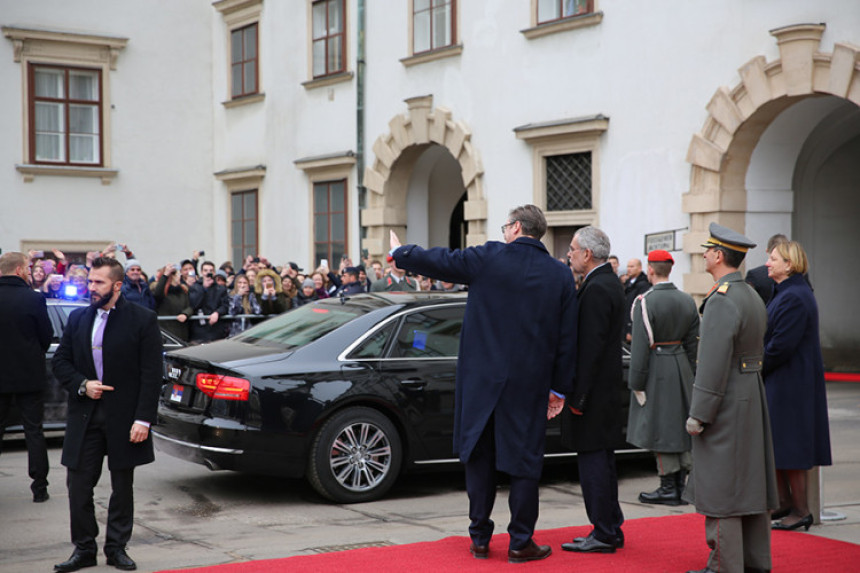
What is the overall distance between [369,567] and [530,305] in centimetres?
174

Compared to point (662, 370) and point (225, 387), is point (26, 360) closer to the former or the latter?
point (225, 387)

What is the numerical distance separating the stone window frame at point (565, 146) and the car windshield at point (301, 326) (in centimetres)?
869

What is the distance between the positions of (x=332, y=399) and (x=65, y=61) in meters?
18.6

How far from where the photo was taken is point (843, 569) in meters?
6.44

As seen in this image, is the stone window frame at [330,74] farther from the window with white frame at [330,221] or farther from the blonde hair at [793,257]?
the blonde hair at [793,257]

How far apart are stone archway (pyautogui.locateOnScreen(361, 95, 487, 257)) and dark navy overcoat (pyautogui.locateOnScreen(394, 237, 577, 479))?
12620 millimetres

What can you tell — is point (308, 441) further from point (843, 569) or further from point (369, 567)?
point (843, 569)

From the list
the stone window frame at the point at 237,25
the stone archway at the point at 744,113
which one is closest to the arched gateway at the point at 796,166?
the stone archway at the point at 744,113

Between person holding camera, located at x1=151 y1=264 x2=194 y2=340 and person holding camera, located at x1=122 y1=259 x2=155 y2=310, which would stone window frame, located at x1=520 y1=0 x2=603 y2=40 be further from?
person holding camera, located at x1=122 y1=259 x2=155 y2=310

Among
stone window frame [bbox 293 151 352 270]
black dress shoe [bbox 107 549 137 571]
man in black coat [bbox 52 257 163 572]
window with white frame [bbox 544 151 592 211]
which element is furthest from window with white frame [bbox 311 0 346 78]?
black dress shoe [bbox 107 549 137 571]

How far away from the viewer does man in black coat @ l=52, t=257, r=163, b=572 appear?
21.2 feet

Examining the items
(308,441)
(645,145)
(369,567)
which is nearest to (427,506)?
(308,441)

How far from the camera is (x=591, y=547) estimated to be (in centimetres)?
672

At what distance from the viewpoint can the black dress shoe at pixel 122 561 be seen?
6.41 meters
